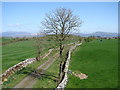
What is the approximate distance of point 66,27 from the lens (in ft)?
91.6

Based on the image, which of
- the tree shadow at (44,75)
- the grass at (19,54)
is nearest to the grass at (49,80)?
the tree shadow at (44,75)

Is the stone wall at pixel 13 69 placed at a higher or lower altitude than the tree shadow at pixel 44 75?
higher

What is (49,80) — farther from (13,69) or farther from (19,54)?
(19,54)

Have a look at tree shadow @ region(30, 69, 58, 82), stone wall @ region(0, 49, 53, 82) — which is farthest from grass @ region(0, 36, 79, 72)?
tree shadow @ region(30, 69, 58, 82)

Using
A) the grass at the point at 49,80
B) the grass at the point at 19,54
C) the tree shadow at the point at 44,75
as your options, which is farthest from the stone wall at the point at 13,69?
A: the grass at the point at 49,80

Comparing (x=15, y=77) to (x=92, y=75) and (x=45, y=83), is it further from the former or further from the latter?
(x=92, y=75)

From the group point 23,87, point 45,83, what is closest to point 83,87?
point 45,83

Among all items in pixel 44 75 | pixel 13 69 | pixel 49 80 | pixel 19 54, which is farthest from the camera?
pixel 19 54

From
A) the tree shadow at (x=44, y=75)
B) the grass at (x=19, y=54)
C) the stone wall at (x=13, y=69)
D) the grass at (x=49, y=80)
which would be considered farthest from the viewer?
the grass at (x=19, y=54)

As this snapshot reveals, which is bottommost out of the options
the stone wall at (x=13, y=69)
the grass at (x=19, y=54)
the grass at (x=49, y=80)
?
the grass at (x=49, y=80)

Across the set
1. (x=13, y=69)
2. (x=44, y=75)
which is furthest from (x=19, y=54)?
(x=44, y=75)

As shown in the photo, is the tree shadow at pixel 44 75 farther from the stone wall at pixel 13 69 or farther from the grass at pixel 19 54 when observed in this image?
the grass at pixel 19 54

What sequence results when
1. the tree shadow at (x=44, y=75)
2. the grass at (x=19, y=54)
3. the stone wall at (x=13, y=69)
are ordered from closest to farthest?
the tree shadow at (x=44, y=75), the stone wall at (x=13, y=69), the grass at (x=19, y=54)

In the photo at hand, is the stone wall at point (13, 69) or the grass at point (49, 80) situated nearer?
the grass at point (49, 80)
